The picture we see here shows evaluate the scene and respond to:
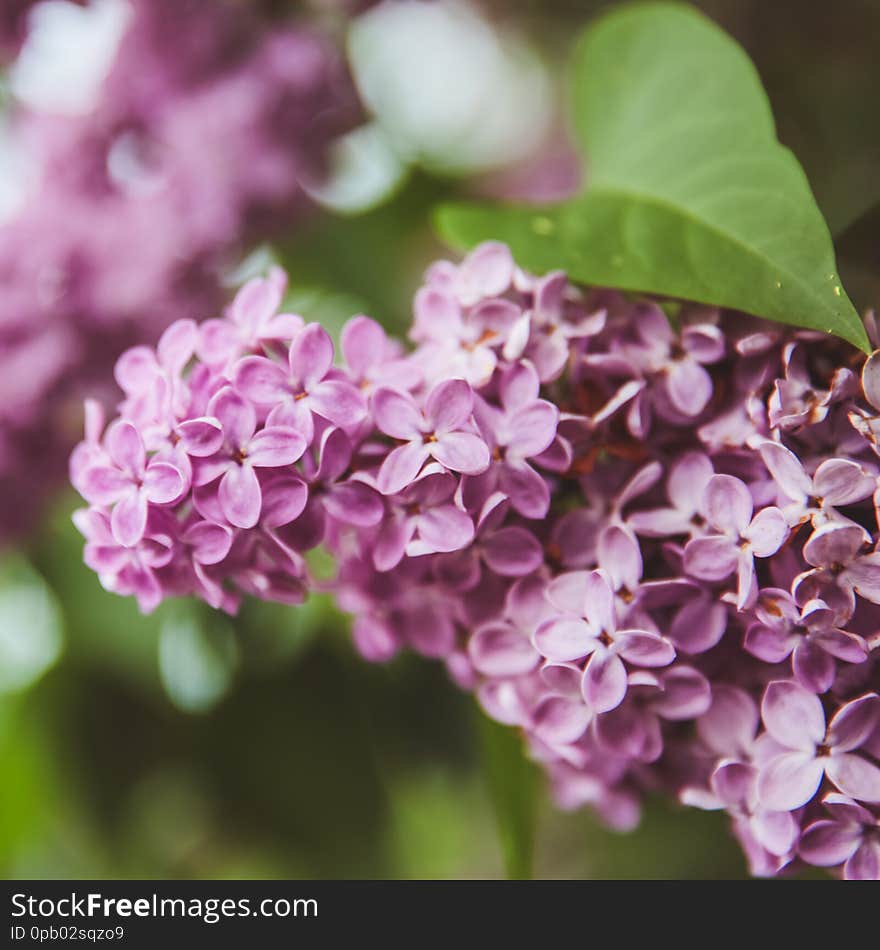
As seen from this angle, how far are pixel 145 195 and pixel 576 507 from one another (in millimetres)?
540

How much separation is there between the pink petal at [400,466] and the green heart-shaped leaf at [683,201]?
131 mm

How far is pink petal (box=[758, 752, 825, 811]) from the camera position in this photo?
1.44ft

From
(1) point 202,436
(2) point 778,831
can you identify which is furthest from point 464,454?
(2) point 778,831

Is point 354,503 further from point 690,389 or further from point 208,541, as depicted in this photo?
point 690,389

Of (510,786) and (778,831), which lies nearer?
(778,831)

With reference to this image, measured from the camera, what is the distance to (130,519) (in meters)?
0.45

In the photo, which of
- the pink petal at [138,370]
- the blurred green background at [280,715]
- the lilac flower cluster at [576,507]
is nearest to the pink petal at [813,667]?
the lilac flower cluster at [576,507]

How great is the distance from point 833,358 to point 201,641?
67 cm

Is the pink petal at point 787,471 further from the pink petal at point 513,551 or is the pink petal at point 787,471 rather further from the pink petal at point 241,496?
the pink petal at point 241,496
